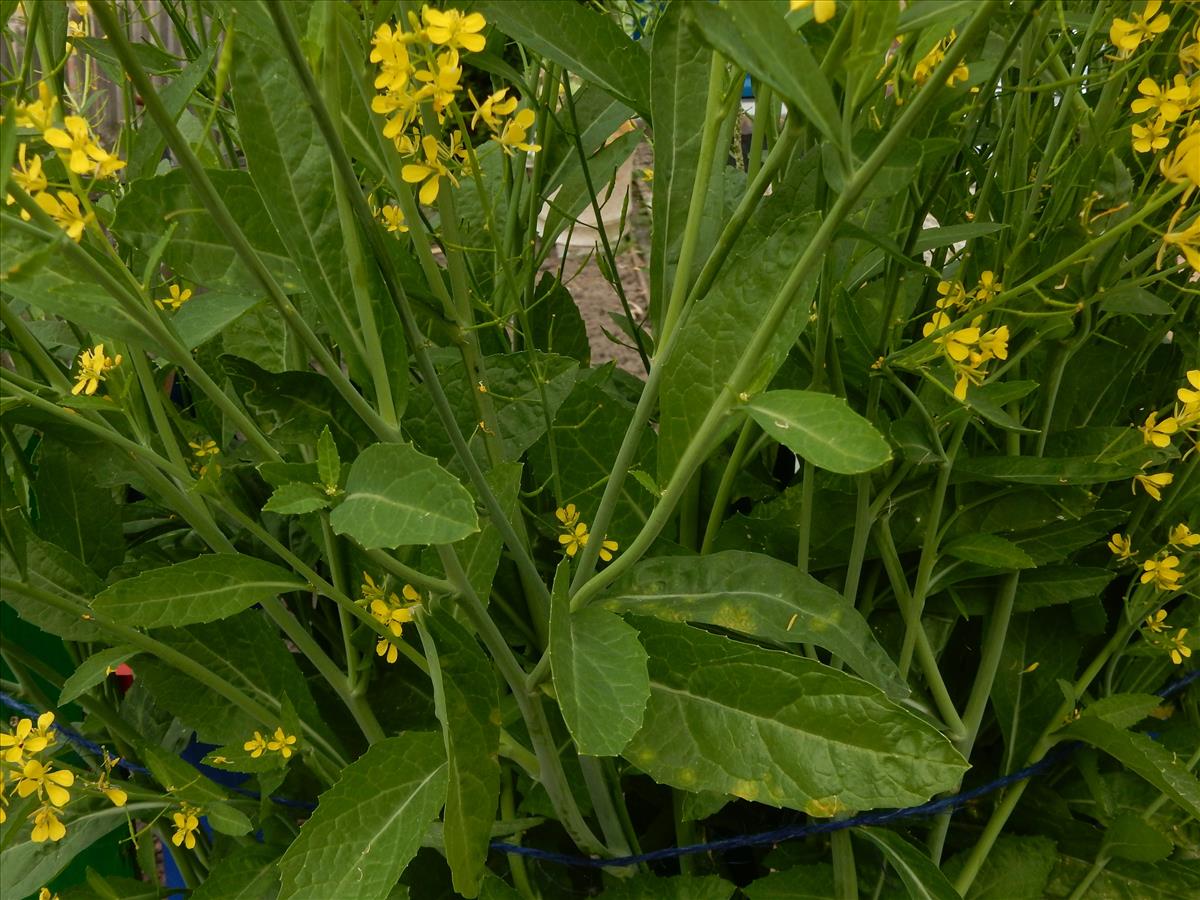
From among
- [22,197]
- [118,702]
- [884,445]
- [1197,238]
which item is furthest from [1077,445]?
[118,702]

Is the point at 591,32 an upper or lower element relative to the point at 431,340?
upper

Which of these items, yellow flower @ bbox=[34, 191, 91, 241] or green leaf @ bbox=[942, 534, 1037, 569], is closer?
yellow flower @ bbox=[34, 191, 91, 241]

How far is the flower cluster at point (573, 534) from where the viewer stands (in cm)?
64

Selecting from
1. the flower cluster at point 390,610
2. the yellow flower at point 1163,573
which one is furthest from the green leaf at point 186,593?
the yellow flower at point 1163,573

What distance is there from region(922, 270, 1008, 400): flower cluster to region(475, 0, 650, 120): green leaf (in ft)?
0.71

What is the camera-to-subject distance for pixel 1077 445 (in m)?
0.69

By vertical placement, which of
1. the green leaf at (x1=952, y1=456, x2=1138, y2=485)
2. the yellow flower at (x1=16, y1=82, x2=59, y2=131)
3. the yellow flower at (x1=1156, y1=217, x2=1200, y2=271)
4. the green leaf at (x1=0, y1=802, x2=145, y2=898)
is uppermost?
the yellow flower at (x1=16, y1=82, x2=59, y2=131)

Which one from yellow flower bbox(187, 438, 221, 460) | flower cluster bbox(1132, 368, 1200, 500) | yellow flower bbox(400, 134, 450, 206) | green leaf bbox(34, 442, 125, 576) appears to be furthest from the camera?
green leaf bbox(34, 442, 125, 576)

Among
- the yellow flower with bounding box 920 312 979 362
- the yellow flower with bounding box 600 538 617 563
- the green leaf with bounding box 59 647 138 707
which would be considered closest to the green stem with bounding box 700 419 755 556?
the yellow flower with bounding box 600 538 617 563

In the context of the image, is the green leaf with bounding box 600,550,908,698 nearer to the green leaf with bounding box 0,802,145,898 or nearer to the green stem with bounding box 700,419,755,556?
the green stem with bounding box 700,419,755,556

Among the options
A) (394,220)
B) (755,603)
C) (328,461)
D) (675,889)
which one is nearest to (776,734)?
(755,603)

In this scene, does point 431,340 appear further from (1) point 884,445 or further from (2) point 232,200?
(1) point 884,445

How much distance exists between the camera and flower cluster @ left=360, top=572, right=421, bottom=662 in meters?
0.57

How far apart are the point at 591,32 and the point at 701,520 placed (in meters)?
0.37
